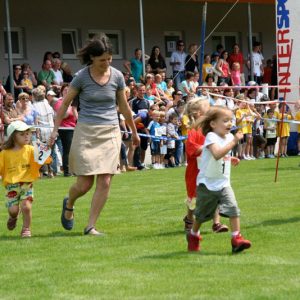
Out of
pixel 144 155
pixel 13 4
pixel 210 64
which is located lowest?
pixel 144 155

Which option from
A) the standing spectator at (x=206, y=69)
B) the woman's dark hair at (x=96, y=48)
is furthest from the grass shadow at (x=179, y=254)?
the standing spectator at (x=206, y=69)

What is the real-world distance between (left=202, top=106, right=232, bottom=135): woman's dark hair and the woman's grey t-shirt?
1702mm

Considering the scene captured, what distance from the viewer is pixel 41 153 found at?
35.8 feet

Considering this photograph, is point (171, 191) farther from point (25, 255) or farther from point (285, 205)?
point (25, 255)

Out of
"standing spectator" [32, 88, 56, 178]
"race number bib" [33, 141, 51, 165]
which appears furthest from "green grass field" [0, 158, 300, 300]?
"standing spectator" [32, 88, 56, 178]

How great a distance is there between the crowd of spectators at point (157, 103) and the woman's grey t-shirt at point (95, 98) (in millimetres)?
8657

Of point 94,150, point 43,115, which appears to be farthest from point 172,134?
point 94,150

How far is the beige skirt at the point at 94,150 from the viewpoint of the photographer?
35.0 ft

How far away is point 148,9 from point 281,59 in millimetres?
17854

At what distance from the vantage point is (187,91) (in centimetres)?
2695

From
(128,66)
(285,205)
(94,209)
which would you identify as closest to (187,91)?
(128,66)

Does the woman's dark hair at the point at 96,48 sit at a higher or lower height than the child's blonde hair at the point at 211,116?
higher

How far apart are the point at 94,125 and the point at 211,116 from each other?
1.86 metres

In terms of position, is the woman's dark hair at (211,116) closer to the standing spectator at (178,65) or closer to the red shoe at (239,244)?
the red shoe at (239,244)
